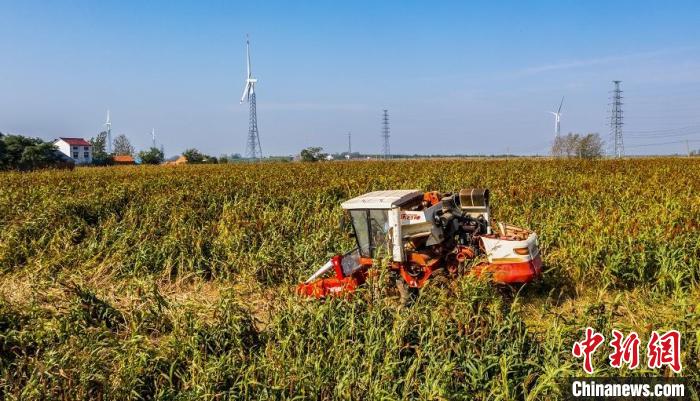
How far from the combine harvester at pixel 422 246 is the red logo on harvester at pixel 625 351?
5.50ft

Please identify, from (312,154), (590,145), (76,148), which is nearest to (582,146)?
(590,145)

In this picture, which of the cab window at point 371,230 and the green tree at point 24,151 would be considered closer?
the cab window at point 371,230

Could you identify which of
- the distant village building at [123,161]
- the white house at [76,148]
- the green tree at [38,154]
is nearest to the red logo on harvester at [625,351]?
the green tree at [38,154]

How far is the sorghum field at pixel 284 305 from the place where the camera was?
4273mm

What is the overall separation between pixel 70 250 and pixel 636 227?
Result: 35.9 feet

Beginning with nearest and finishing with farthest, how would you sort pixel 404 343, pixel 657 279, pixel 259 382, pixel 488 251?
pixel 259 382
pixel 404 343
pixel 488 251
pixel 657 279

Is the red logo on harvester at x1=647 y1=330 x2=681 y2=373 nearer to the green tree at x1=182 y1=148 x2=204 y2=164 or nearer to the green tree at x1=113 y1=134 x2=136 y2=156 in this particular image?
the green tree at x1=182 y1=148 x2=204 y2=164

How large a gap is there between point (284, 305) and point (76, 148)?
102 metres

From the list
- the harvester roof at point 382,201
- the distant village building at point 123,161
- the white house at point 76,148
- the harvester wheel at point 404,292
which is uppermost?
the white house at point 76,148

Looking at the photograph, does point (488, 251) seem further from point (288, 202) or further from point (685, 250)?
point (288, 202)

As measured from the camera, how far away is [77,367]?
457 cm

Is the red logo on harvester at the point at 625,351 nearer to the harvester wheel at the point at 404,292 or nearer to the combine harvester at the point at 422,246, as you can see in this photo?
the combine harvester at the point at 422,246

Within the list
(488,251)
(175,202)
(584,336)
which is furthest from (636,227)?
(175,202)

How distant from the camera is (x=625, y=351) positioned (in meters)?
4.18
